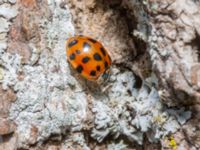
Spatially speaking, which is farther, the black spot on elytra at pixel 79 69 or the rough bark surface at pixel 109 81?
the black spot on elytra at pixel 79 69

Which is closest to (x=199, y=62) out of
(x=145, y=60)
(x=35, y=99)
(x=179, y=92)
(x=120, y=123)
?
(x=179, y=92)

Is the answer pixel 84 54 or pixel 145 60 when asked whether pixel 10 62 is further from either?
pixel 145 60

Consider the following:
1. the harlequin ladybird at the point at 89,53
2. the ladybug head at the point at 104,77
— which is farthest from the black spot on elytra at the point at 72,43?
the ladybug head at the point at 104,77

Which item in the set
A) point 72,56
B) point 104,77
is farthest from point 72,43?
point 104,77

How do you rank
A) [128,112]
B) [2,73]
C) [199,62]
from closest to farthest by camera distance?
1. [199,62]
2. [2,73]
3. [128,112]

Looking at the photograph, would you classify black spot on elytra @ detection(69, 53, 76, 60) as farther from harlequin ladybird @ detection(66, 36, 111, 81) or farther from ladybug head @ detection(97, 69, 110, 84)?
ladybug head @ detection(97, 69, 110, 84)

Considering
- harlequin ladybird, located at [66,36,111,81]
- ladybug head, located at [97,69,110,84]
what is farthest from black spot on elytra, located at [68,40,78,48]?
ladybug head, located at [97,69,110,84]

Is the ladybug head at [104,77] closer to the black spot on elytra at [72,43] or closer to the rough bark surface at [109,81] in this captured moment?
the rough bark surface at [109,81]
